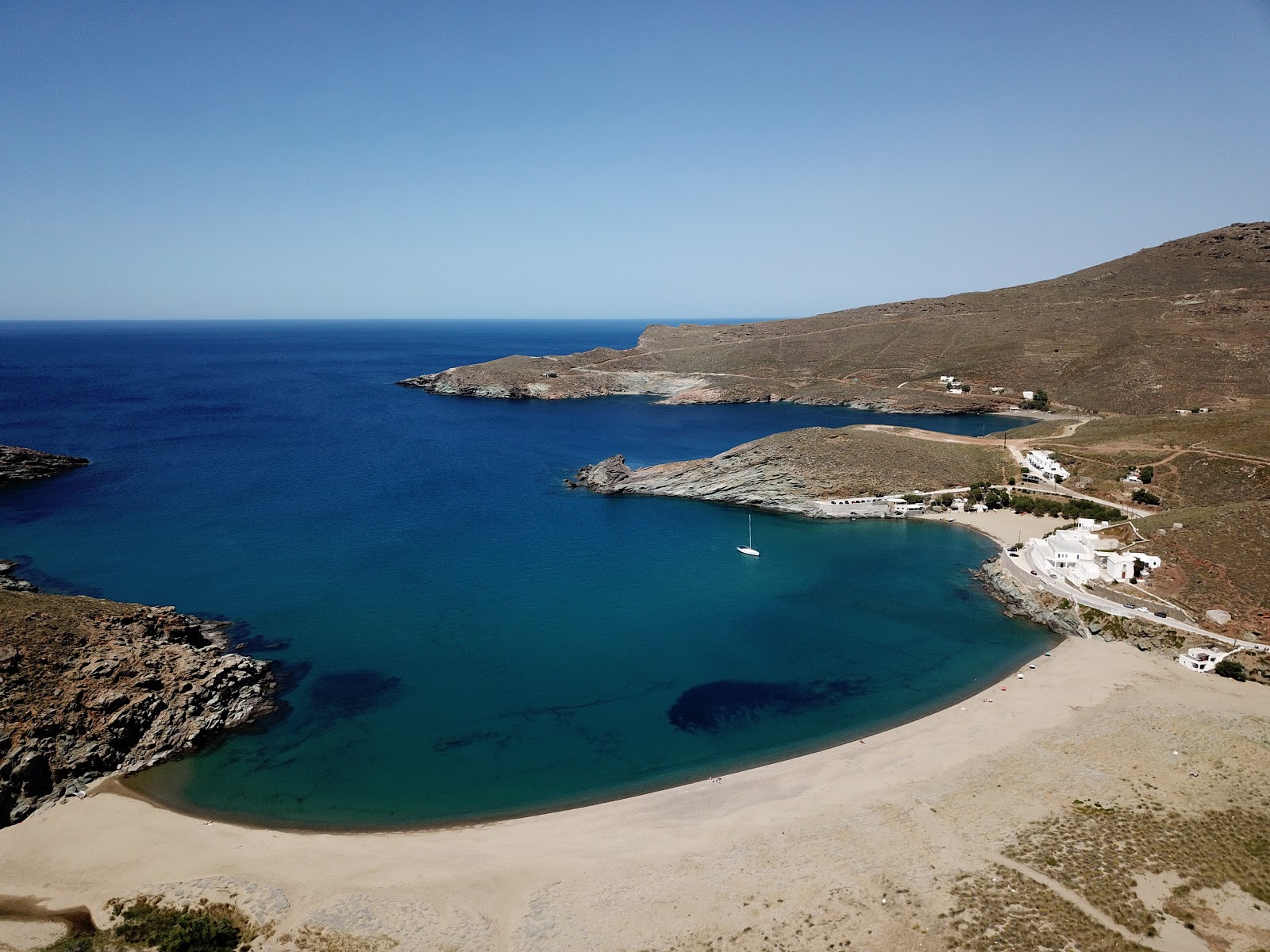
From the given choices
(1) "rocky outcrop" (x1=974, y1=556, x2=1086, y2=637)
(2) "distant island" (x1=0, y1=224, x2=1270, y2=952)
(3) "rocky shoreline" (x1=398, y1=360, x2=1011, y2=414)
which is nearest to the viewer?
(2) "distant island" (x1=0, y1=224, x2=1270, y2=952)

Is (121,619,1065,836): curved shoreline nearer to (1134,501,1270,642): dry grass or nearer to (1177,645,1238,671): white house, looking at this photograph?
(1177,645,1238,671): white house

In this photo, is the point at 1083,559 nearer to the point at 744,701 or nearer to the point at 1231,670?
the point at 1231,670

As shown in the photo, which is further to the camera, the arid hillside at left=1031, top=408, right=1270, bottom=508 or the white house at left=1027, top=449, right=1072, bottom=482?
the white house at left=1027, top=449, right=1072, bottom=482

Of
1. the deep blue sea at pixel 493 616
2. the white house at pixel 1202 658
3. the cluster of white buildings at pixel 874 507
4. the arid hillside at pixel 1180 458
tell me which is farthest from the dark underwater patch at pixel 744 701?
the arid hillside at pixel 1180 458

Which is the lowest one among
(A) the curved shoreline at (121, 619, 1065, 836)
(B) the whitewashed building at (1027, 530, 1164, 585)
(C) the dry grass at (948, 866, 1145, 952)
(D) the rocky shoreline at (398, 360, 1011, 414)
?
(A) the curved shoreline at (121, 619, 1065, 836)

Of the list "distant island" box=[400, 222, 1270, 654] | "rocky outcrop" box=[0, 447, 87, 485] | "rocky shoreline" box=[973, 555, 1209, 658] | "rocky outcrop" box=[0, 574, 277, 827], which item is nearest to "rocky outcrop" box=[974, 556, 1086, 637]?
"rocky shoreline" box=[973, 555, 1209, 658]

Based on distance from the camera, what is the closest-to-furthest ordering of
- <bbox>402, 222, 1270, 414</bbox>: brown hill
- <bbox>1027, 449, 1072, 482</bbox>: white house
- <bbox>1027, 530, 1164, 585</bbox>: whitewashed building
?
<bbox>1027, 530, 1164, 585</bbox>: whitewashed building < <bbox>1027, 449, 1072, 482</bbox>: white house < <bbox>402, 222, 1270, 414</bbox>: brown hill

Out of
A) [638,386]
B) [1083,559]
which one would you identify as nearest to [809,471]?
[1083,559]
